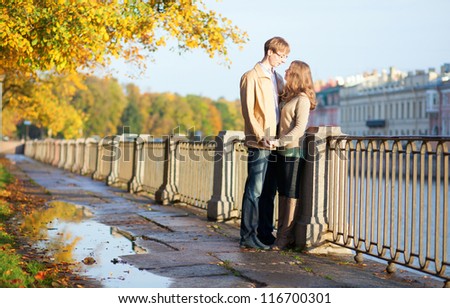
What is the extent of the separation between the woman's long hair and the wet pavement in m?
1.66

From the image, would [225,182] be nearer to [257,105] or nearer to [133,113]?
[257,105]

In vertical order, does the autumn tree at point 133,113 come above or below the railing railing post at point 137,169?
above

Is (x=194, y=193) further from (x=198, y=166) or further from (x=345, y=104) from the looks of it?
(x=345, y=104)

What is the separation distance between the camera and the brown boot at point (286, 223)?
8852 mm

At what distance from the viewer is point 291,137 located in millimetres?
8430

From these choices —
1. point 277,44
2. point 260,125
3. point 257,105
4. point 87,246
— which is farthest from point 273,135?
point 87,246

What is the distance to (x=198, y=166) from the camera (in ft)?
47.4

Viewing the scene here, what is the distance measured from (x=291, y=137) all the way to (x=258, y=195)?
0.75m

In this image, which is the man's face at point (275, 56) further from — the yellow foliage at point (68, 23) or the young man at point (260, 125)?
the yellow foliage at point (68, 23)

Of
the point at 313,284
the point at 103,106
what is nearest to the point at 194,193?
the point at 313,284

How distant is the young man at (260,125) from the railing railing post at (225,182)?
329 centimetres

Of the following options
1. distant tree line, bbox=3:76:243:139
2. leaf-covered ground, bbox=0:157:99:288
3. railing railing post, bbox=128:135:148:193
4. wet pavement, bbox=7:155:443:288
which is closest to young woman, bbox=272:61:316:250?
wet pavement, bbox=7:155:443:288

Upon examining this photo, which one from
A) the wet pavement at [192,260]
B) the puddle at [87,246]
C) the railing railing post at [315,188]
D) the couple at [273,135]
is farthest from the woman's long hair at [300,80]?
the puddle at [87,246]

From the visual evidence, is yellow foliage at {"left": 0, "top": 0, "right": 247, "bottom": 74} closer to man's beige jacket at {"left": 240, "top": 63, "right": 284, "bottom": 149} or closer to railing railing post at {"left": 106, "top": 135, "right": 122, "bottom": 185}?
man's beige jacket at {"left": 240, "top": 63, "right": 284, "bottom": 149}
